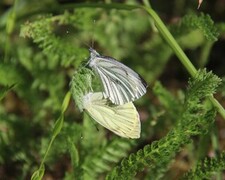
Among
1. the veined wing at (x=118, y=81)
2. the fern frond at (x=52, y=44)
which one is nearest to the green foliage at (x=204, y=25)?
the veined wing at (x=118, y=81)

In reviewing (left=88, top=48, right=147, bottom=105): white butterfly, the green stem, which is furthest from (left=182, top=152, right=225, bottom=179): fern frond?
(left=88, top=48, right=147, bottom=105): white butterfly

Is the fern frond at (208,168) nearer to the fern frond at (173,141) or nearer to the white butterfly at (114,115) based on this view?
the fern frond at (173,141)

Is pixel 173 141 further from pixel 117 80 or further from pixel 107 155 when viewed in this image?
pixel 107 155

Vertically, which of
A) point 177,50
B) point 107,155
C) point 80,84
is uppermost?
point 177,50

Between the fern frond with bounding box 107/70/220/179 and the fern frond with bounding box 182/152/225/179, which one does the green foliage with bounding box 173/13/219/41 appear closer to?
the fern frond with bounding box 107/70/220/179

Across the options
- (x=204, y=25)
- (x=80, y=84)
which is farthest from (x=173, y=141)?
(x=204, y=25)

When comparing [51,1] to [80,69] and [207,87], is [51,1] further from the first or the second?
[207,87]
